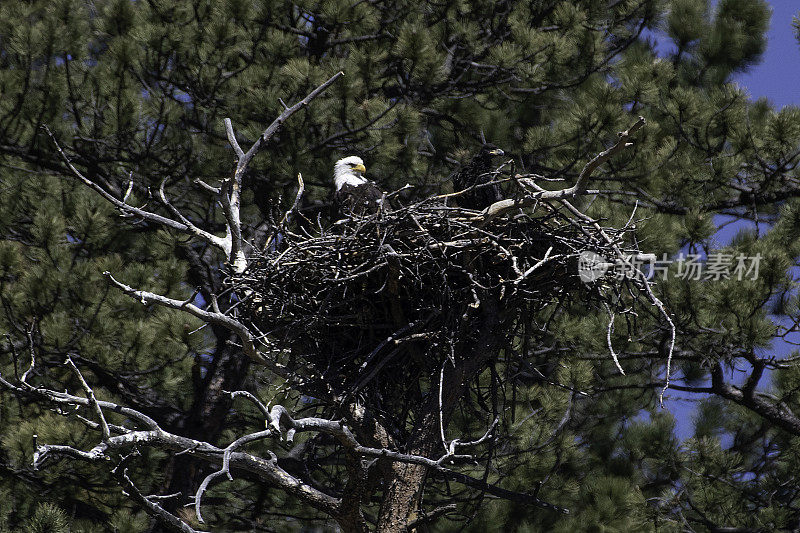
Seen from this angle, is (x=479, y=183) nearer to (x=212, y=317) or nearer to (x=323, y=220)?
(x=212, y=317)

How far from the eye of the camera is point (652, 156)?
7.24m

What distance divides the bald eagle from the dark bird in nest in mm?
412

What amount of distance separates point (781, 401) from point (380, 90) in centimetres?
339

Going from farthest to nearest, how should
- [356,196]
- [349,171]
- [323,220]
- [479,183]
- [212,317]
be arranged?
[323,220] < [349,171] < [356,196] < [479,183] < [212,317]

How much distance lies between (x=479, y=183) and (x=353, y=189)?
73cm

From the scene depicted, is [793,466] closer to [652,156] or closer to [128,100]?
[652,156]

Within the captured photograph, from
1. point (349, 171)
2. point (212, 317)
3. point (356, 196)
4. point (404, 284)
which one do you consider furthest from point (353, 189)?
point (212, 317)

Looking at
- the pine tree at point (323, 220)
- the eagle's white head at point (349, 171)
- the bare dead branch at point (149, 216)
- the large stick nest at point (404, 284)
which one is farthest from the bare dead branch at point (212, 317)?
the pine tree at point (323, 220)

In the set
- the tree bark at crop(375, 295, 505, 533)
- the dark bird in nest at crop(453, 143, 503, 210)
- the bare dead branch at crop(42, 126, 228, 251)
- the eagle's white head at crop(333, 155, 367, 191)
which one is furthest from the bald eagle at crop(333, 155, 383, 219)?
the tree bark at crop(375, 295, 505, 533)

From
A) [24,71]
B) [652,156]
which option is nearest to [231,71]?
[24,71]

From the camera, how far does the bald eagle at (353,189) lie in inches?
202

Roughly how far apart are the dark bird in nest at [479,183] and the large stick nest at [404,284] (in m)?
0.66

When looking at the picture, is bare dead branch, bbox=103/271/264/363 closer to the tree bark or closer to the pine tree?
the tree bark

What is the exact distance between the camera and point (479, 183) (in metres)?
5.02
